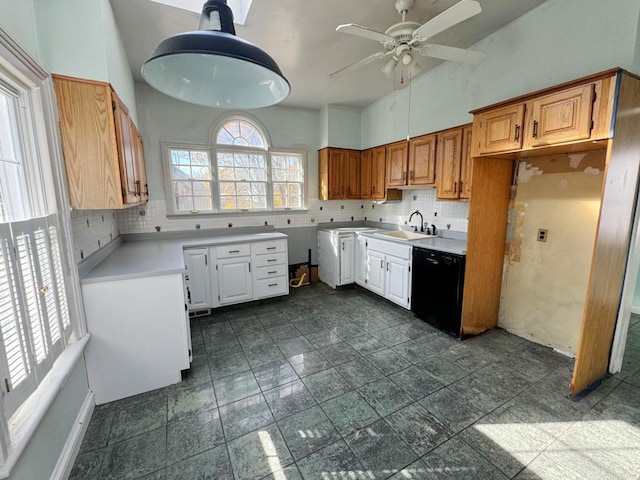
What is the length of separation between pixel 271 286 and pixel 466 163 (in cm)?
275

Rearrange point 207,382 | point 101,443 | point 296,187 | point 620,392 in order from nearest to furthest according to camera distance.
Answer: point 101,443
point 620,392
point 207,382
point 296,187

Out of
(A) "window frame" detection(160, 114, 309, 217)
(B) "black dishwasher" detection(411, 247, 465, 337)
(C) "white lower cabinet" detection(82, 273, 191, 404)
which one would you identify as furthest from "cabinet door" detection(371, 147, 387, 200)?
(C) "white lower cabinet" detection(82, 273, 191, 404)

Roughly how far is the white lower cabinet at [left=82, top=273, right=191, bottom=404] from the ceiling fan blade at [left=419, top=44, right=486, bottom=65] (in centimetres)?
244

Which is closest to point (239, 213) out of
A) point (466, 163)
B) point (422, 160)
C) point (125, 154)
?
point (125, 154)

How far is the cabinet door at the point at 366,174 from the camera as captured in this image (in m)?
4.44

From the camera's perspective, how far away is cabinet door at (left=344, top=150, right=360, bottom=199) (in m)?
4.49

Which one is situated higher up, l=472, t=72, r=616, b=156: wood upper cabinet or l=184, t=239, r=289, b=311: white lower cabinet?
l=472, t=72, r=616, b=156: wood upper cabinet

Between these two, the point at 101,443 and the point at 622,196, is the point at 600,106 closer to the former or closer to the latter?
the point at 622,196

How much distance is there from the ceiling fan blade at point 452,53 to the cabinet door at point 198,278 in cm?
289

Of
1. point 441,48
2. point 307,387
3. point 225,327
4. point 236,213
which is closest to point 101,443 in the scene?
point 307,387

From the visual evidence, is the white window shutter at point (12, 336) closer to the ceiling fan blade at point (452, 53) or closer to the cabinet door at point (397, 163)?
the ceiling fan blade at point (452, 53)

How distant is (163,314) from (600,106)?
3.28 meters

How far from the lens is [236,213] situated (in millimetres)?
4070

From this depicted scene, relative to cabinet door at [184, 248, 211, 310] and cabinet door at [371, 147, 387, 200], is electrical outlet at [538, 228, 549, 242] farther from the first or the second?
cabinet door at [184, 248, 211, 310]
